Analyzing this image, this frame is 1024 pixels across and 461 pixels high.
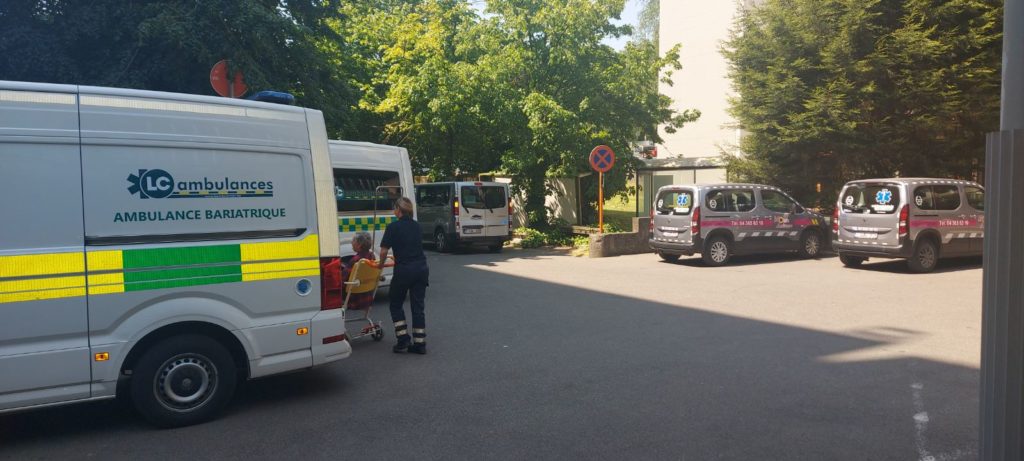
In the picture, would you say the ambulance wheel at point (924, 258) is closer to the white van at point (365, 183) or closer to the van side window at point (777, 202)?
the van side window at point (777, 202)

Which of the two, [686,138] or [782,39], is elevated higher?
[782,39]

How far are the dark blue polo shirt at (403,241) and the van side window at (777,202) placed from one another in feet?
35.5

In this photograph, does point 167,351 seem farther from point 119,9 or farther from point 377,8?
point 377,8

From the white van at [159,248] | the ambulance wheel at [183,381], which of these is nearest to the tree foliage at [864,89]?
the white van at [159,248]

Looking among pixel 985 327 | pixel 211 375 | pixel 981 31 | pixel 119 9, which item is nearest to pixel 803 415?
pixel 985 327

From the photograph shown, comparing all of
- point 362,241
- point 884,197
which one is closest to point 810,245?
point 884,197

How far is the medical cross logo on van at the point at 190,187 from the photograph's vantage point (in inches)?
200

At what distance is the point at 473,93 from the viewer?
2138 centimetres

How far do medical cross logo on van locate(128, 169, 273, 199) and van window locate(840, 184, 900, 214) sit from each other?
12.4m

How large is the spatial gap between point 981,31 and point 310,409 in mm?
19113

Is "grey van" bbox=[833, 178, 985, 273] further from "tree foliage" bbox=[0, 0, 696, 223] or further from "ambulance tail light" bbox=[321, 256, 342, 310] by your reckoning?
"ambulance tail light" bbox=[321, 256, 342, 310]

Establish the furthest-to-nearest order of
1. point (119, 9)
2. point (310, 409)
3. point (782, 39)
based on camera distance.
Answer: point (782, 39)
point (119, 9)
point (310, 409)

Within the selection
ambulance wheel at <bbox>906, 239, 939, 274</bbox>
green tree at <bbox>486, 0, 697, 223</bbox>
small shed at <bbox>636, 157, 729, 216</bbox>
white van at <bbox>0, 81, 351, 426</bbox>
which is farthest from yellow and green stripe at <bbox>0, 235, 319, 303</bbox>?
small shed at <bbox>636, 157, 729, 216</bbox>

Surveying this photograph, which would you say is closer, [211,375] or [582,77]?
[211,375]
